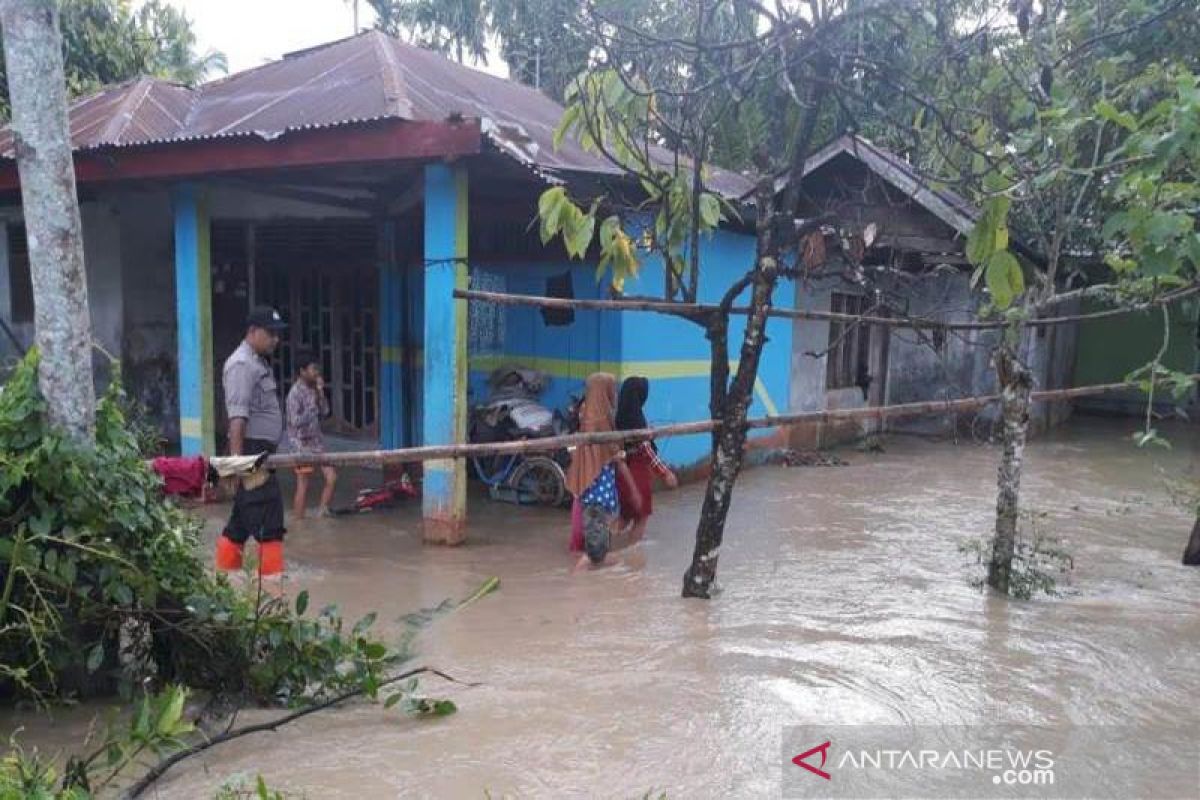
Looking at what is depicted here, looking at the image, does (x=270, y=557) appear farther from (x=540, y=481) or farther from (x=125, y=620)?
(x=540, y=481)

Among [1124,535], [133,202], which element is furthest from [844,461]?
[133,202]

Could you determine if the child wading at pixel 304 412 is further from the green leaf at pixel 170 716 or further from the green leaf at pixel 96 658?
the green leaf at pixel 170 716

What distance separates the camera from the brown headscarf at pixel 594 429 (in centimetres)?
650

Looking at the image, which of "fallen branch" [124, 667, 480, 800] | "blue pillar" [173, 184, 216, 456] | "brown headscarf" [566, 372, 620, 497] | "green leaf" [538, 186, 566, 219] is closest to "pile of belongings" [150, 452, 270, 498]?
"fallen branch" [124, 667, 480, 800]

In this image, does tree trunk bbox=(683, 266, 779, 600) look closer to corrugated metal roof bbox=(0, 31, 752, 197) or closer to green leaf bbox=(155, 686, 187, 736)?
corrugated metal roof bbox=(0, 31, 752, 197)

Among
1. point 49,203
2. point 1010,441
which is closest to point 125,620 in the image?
point 49,203

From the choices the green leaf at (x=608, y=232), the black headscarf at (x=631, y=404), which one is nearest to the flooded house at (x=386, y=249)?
the black headscarf at (x=631, y=404)

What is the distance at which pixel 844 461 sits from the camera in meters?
11.6

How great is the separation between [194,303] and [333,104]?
212cm

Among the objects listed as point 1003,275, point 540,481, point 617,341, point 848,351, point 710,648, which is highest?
point 1003,275

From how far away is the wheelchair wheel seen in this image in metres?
8.41

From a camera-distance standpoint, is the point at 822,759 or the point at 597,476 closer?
the point at 822,759

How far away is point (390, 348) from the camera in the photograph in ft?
31.5

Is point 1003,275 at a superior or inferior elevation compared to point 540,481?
superior
